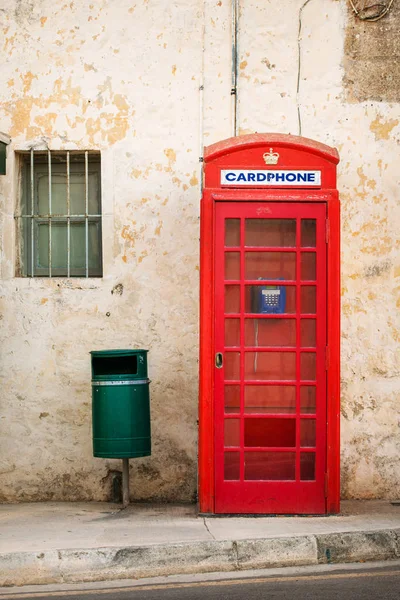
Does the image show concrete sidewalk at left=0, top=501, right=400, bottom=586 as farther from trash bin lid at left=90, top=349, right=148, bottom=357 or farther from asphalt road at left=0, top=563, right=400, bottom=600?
trash bin lid at left=90, top=349, right=148, bottom=357

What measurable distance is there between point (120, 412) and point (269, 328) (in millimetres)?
1446

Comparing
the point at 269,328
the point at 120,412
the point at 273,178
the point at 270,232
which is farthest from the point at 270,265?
the point at 120,412

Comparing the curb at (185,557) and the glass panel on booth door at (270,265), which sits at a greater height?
the glass panel on booth door at (270,265)

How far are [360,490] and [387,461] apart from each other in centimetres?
37

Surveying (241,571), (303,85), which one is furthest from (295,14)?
(241,571)

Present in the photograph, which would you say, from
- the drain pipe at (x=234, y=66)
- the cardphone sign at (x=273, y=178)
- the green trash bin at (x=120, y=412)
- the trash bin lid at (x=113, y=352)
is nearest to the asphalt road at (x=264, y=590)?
the green trash bin at (x=120, y=412)

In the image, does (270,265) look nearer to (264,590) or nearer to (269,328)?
(269,328)

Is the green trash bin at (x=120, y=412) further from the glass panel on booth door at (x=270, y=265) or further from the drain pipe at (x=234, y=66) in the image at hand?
the drain pipe at (x=234, y=66)

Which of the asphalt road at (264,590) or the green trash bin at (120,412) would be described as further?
the green trash bin at (120,412)

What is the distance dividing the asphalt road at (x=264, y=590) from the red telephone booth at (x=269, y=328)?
1.52 metres

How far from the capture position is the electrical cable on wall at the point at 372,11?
30.0ft

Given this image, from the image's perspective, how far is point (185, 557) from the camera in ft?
22.2

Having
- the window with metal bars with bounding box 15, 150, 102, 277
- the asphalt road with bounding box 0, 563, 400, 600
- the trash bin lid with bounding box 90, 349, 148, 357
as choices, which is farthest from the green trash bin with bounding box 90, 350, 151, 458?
the asphalt road with bounding box 0, 563, 400, 600

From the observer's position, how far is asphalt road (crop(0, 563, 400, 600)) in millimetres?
6004
